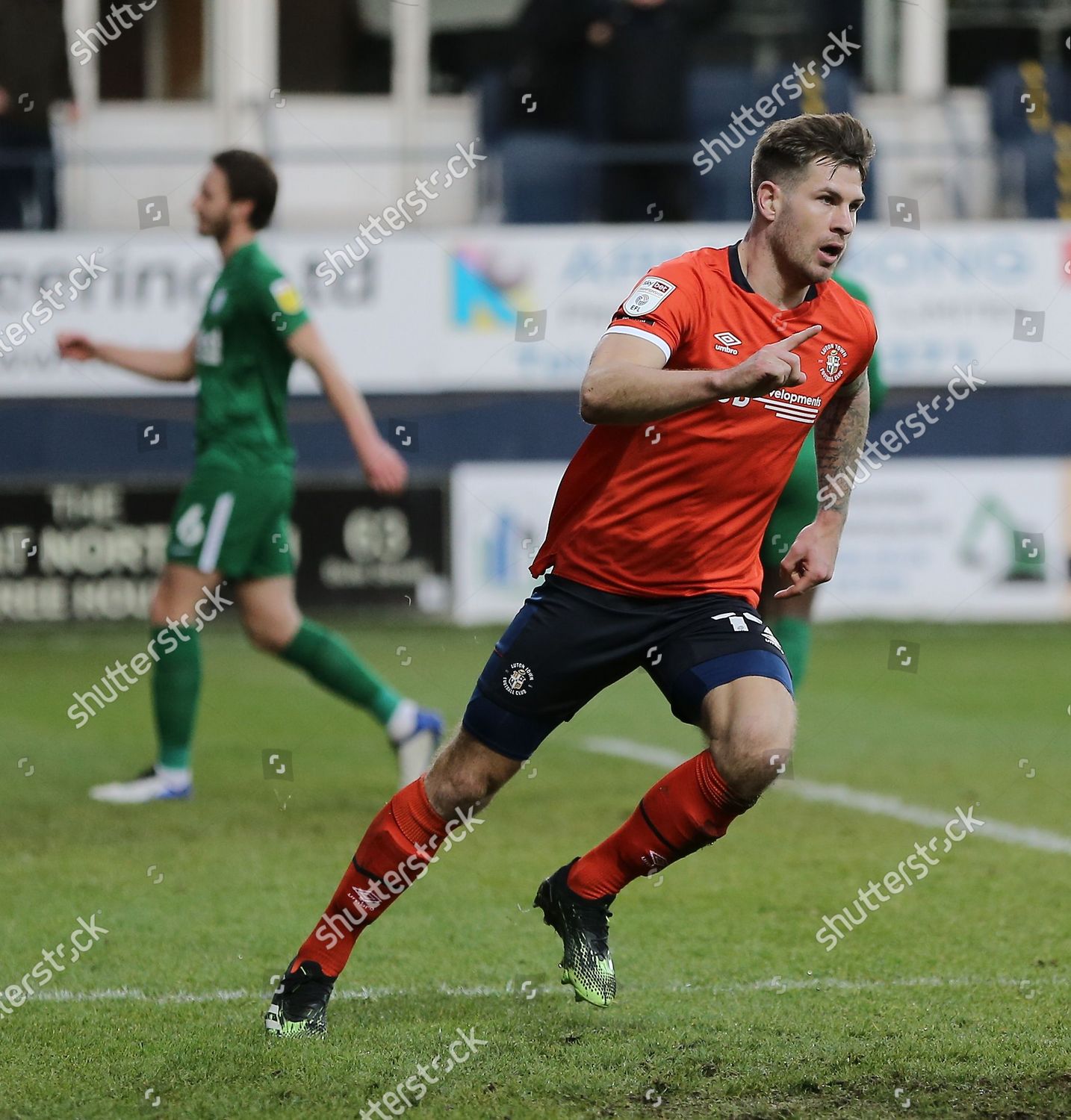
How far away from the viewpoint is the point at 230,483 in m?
7.16

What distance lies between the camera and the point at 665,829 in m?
4.09

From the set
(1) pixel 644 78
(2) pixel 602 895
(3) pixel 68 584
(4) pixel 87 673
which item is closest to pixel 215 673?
(4) pixel 87 673

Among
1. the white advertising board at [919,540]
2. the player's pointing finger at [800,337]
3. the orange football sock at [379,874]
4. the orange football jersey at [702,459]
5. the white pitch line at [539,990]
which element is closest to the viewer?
the player's pointing finger at [800,337]

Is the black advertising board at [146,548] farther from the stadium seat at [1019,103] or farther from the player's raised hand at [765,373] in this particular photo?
the player's raised hand at [765,373]

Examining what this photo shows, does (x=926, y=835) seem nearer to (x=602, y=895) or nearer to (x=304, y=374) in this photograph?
(x=602, y=895)

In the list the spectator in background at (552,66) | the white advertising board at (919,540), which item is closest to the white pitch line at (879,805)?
the white advertising board at (919,540)

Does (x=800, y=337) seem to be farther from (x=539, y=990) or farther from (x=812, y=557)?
(x=539, y=990)

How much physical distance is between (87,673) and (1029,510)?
7.22m

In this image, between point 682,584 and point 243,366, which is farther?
point 243,366

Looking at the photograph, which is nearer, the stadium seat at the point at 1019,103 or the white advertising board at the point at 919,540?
the white advertising board at the point at 919,540

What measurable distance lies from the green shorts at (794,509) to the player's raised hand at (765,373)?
101 inches

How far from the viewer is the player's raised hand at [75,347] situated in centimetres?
705

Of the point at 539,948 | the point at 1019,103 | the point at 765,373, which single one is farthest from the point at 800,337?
the point at 1019,103

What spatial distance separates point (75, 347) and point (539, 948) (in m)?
3.26
